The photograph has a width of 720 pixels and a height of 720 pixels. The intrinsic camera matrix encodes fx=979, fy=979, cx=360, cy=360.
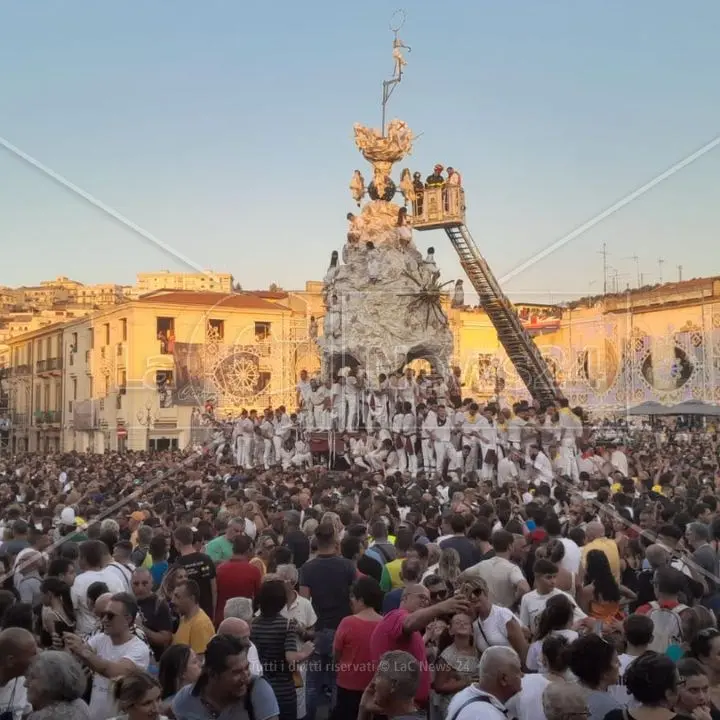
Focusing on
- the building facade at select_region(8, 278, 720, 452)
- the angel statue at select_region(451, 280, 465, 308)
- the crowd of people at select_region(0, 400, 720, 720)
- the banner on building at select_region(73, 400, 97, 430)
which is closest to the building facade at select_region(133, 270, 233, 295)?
the building facade at select_region(8, 278, 720, 452)

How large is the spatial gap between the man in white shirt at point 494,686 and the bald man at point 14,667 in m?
2.51

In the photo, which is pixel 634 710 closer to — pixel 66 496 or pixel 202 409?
pixel 66 496

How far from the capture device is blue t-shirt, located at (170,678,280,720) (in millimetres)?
5414

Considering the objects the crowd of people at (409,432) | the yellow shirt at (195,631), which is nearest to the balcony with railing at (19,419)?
the crowd of people at (409,432)

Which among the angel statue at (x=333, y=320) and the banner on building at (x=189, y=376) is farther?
the banner on building at (x=189, y=376)

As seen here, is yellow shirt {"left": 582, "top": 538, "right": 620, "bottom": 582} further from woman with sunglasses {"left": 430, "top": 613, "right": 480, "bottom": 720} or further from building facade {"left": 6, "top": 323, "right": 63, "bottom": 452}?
building facade {"left": 6, "top": 323, "right": 63, "bottom": 452}

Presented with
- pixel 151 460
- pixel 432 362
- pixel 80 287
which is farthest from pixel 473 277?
pixel 80 287

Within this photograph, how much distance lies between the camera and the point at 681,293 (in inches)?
1629

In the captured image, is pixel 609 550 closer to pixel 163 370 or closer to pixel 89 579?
pixel 89 579

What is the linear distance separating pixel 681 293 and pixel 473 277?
10.6 m

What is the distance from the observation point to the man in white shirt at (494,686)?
17.1ft

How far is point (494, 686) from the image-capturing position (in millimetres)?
5328

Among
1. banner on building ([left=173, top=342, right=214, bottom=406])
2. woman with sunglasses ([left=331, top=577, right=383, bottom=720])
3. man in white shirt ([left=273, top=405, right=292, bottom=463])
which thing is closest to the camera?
woman with sunglasses ([left=331, top=577, right=383, bottom=720])

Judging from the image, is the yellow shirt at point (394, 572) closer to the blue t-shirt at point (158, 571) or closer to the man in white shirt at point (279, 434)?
the blue t-shirt at point (158, 571)
